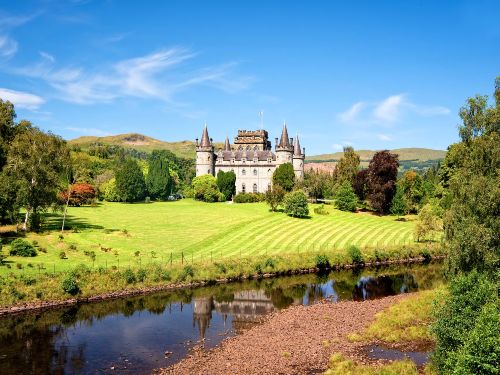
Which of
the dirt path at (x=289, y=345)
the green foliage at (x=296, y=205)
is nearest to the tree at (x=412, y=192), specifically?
the green foliage at (x=296, y=205)

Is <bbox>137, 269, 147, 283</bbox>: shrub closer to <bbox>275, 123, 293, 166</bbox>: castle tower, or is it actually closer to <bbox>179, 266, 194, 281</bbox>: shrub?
<bbox>179, 266, 194, 281</bbox>: shrub

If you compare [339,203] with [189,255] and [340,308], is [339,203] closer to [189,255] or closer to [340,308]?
[189,255]

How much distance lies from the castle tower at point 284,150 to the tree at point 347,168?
11.8 metres

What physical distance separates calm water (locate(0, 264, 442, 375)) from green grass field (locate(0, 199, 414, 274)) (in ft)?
23.8

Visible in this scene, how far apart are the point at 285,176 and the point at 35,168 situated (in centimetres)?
5493

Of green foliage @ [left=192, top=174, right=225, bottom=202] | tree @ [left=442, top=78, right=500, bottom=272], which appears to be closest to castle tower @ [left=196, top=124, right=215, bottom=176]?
green foliage @ [left=192, top=174, right=225, bottom=202]

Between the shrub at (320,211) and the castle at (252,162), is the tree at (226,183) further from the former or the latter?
the shrub at (320,211)

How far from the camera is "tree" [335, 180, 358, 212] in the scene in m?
84.4

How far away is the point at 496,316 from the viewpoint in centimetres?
1745

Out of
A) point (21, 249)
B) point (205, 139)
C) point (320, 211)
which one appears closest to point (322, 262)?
point (320, 211)

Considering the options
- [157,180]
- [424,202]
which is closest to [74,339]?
[424,202]

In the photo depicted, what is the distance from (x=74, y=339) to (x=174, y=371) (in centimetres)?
875

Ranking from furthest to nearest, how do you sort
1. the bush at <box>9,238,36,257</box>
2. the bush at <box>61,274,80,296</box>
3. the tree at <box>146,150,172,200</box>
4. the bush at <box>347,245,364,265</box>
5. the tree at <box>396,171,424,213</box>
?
1. the tree at <box>146,150,172,200</box>
2. the tree at <box>396,171,424,213</box>
3. the bush at <box>347,245,364,265</box>
4. the bush at <box>9,238,36,257</box>
5. the bush at <box>61,274,80,296</box>

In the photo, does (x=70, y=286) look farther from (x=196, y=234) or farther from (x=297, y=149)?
(x=297, y=149)
